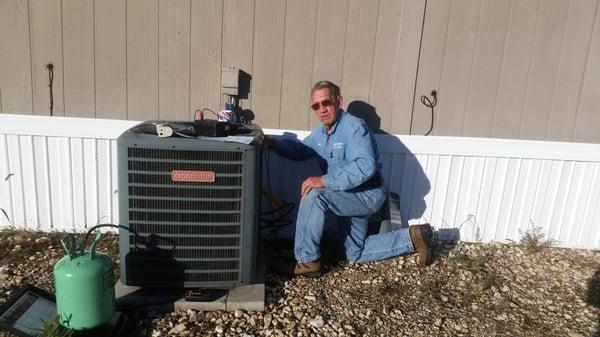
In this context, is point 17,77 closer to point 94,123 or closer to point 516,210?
point 94,123

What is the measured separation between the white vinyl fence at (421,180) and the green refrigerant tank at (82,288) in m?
1.32

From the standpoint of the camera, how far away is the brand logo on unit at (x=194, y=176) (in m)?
2.27

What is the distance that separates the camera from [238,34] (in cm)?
318

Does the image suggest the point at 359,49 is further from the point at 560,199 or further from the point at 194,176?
the point at 560,199

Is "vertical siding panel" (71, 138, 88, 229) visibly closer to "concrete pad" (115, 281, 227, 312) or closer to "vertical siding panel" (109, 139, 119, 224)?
"vertical siding panel" (109, 139, 119, 224)

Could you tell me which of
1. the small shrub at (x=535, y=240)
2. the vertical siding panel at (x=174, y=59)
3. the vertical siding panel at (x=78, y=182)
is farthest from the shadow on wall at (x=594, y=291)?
the vertical siding panel at (x=78, y=182)

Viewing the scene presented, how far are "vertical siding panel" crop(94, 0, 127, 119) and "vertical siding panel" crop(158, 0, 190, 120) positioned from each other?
26 cm

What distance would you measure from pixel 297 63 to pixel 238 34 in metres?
0.47

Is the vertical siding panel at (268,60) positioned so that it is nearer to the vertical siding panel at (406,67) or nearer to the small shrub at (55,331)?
the vertical siding panel at (406,67)

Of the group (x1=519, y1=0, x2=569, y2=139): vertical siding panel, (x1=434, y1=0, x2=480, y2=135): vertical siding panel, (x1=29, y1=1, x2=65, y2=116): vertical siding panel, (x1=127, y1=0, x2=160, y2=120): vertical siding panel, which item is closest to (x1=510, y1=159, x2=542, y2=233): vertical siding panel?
(x1=519, y1=0, x2=569, y2=139): vertical siding panel

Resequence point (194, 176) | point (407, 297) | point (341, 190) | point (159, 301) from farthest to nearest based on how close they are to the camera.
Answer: point (341, 190)
point (407, 297)
point (159, 301)
point (194, 176)

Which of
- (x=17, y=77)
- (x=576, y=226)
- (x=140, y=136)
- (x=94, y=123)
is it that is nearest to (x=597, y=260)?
(x=576, y=226)

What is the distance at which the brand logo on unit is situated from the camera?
2268 mm

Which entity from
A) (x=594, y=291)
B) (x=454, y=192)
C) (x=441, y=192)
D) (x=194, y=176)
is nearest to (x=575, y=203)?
(x=594, y=291)
